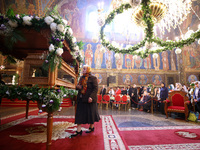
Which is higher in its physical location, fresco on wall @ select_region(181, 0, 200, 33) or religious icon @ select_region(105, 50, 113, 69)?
fresco on wall @ select_region(181, 0, 200, 33)

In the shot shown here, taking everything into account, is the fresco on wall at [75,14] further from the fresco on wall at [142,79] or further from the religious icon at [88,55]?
the fresco on wall at [142,79]

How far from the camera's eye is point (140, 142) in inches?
91.4

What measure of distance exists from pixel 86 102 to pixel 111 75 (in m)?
10.8

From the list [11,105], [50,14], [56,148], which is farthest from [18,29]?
[11,105]

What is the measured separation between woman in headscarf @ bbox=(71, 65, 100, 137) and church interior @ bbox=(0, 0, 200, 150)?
1.03 ft

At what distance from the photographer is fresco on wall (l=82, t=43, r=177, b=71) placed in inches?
528

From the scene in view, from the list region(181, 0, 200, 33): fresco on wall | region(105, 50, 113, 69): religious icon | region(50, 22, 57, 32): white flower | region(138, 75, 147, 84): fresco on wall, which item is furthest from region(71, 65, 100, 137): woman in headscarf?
region(181, 0, 200, 33): fresco on wall

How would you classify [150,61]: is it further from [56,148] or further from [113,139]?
[56,148]

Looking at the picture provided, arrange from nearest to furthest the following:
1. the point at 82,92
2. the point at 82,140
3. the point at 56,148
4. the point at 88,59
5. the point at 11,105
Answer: the point at 56,148, the point at 82,140, the point at 82,92, the point at 11,105, the point at 88,59

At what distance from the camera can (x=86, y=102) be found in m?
2.59

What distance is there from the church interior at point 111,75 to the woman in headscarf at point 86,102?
313 millimetres

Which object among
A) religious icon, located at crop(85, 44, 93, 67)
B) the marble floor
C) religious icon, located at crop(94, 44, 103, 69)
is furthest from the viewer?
religious icon, located at crop(94, 44, 103, 69)

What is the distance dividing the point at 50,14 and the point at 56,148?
2287 mm

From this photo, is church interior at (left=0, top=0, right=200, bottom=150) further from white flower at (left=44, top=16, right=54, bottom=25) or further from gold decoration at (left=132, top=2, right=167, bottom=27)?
white flower at (left=44, top=16, right=54, bottom=25)
